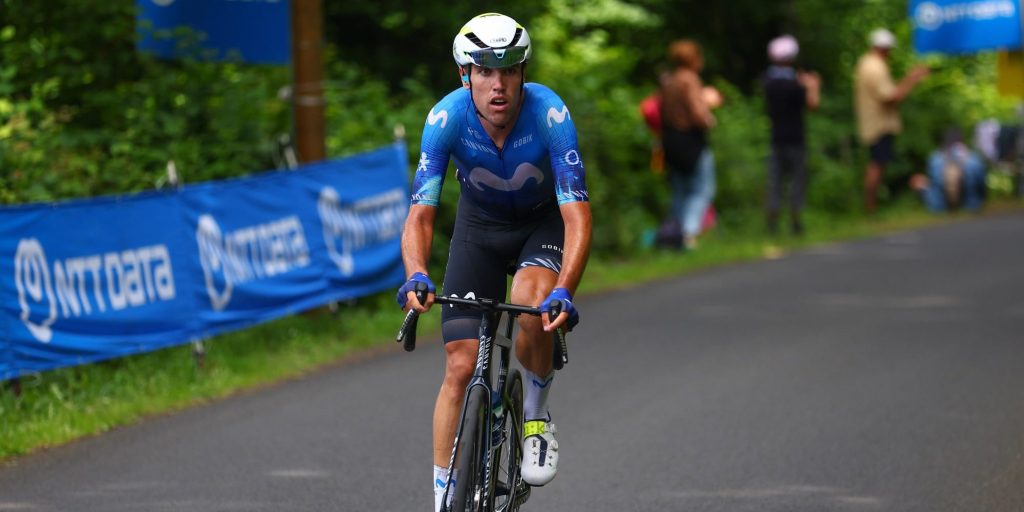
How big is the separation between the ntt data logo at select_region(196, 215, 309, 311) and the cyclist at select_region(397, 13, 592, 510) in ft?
15.0

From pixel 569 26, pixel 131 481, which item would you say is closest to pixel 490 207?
pixel 131 481

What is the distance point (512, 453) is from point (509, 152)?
3.89 feet

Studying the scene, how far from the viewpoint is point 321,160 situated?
41.7ft

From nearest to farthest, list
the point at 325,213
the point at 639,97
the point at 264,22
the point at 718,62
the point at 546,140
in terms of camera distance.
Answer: the point at 546,140, the point at 325,213, the point at 264,22, the point at 639,97, the point at 718,62

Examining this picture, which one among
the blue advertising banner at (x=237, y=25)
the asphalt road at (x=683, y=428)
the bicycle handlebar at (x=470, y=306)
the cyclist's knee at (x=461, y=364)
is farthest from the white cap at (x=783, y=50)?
the bicycle handlebar at (x=470, y=306)

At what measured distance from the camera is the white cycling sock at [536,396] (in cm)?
621

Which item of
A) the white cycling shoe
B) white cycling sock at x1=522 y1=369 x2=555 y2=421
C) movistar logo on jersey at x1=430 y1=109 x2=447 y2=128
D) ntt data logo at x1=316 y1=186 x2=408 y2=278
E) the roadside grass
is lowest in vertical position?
the roadside grass

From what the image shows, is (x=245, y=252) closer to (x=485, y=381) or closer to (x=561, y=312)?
(x=485, y=381)

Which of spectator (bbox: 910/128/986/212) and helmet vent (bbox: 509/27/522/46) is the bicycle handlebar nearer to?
helmet vent (bbox: 509/27/522/46)

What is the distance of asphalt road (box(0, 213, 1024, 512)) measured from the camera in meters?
7.16

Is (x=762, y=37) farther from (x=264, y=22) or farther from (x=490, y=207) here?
(x=490, y=207)

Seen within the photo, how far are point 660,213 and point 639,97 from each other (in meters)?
4.15

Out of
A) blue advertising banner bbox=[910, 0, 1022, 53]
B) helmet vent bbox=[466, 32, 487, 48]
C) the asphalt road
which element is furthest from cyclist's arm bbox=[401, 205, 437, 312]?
blue advertising banner bbox=[910, 0, 1022, 53]

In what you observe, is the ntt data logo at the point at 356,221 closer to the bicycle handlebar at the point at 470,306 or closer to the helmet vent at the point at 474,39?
the helmet vent at the point at 474,39
